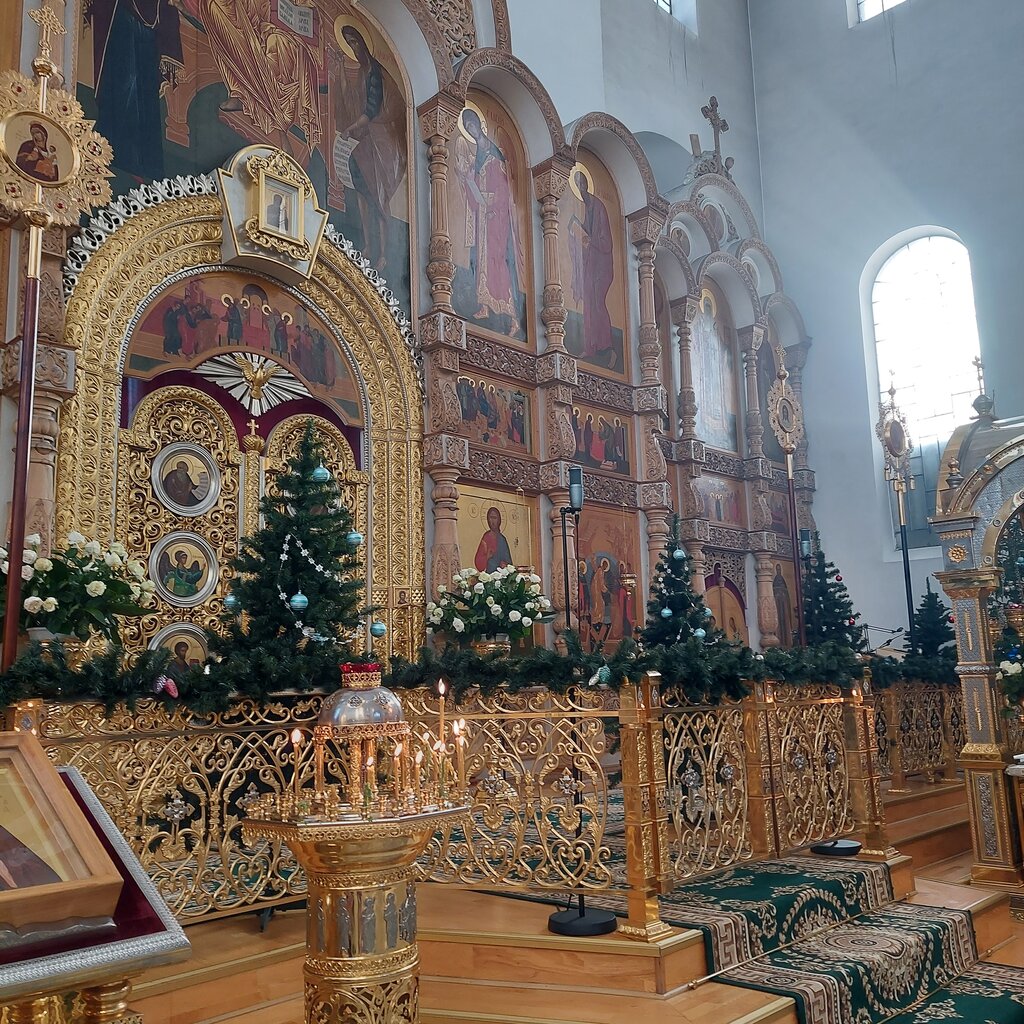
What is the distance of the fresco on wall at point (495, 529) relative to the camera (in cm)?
1095

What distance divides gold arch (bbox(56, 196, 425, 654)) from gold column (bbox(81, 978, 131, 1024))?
5916 millimetres

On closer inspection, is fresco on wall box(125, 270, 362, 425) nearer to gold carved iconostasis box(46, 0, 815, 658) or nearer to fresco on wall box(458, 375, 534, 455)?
gold carved iconostasis box(46, 0, 815, 658)

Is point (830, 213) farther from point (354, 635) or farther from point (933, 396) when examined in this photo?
point (354, 635)

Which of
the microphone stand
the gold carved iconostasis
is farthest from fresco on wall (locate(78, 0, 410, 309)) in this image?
the microphone stand

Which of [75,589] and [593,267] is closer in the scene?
[75,589]

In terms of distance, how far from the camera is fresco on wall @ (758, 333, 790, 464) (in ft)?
56.3

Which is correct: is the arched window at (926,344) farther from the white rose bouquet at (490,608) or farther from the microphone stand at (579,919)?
the microphone stand at (579,919)

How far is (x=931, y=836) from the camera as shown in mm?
8922

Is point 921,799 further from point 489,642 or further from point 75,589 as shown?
point 75,589

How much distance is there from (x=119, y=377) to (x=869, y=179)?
1482cm

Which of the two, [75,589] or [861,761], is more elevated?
[75,589]

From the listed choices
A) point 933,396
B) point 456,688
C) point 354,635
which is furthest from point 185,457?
point 933,396

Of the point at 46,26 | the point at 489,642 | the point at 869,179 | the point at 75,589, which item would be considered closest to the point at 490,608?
the point at 489,642

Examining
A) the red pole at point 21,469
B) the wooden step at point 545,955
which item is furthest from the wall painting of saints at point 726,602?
the red pole at point 21,469
